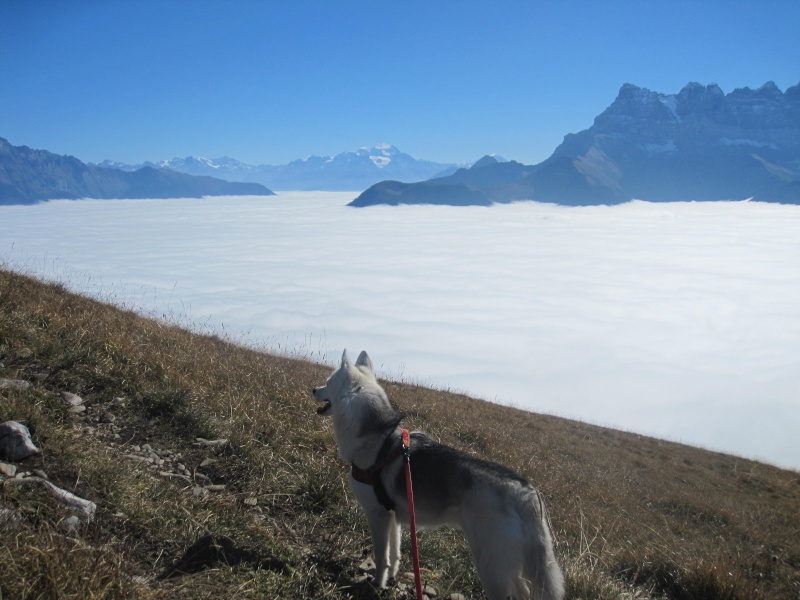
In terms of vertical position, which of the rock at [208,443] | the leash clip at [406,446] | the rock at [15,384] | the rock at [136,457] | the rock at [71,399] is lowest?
the rock at [208,443]

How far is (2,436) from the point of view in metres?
4.12

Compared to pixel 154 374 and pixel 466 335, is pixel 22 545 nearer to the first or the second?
pixel 154 374

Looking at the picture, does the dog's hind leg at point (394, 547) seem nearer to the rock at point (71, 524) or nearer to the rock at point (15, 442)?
the rock at point (71, 524)

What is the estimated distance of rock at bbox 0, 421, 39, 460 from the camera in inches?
160

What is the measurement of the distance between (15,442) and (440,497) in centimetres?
373

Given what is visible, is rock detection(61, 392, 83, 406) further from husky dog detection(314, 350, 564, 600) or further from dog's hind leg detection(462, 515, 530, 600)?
dog's hind leg detection(462, 515, 530, 600)

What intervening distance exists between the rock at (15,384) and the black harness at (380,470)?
3.97 meters

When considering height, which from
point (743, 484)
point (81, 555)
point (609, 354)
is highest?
point (81, 555)

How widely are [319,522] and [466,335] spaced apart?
450ft

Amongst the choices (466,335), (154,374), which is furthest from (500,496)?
(466,335)

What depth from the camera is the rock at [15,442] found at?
406 cm

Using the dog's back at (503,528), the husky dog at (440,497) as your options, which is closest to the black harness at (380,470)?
the husky dog at (440,497)

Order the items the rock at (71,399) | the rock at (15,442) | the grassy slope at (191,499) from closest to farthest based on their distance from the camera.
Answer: the grassy slope at (191,499) < the rock at (15,442) < the rock at (71,399)

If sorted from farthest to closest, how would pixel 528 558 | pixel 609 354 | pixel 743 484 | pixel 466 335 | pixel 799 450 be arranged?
pixel 466 335
pixel 609 354
pixel 799 450
pixel 743 484
pixel 528 558
